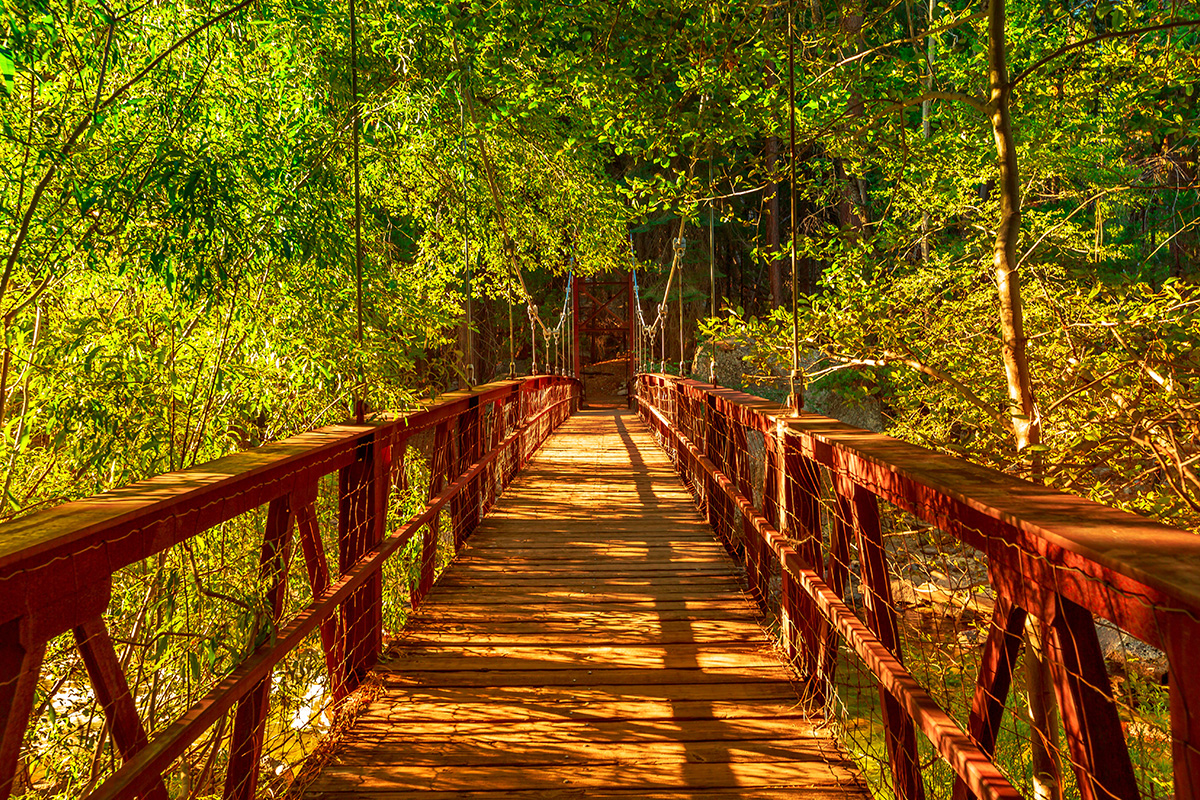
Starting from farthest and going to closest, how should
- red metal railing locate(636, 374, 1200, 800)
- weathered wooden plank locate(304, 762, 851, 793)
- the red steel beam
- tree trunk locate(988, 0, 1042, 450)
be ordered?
tree trunk locate(988, 0, 1042, 450) < weathered wooden plank locate(304, 762, 851, 793) < the red steel beam < red metal railing locate(636, 374, 1200, 800)

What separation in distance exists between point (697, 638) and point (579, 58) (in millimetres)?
4279

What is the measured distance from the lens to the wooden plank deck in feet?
7.03

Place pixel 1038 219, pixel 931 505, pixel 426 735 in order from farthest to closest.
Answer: pixel 1038 219 < pixel 426 735 < pixel 931 505

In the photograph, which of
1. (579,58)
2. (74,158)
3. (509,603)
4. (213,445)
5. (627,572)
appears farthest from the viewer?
(579,58)

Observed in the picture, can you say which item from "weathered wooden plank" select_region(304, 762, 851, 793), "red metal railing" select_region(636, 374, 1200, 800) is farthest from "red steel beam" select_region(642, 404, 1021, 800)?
"weathered wooden plank" select_region(304, 762, 851, 793)

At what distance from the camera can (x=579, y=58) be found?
225 inches

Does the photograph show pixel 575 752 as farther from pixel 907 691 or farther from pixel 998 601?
pixel 998 601

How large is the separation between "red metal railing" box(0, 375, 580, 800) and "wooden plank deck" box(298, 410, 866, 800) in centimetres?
28

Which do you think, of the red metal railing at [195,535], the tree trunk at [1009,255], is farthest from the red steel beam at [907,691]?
the red metal railing at [195,535]

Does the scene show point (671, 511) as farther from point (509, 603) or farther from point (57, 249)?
point (57, 249)

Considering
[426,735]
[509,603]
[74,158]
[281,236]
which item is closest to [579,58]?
[281,236]

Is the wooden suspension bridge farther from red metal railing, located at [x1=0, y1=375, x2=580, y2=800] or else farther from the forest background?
the forest background

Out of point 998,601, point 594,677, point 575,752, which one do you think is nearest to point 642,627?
point 594,677

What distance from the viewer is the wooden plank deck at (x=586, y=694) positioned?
214 cm
